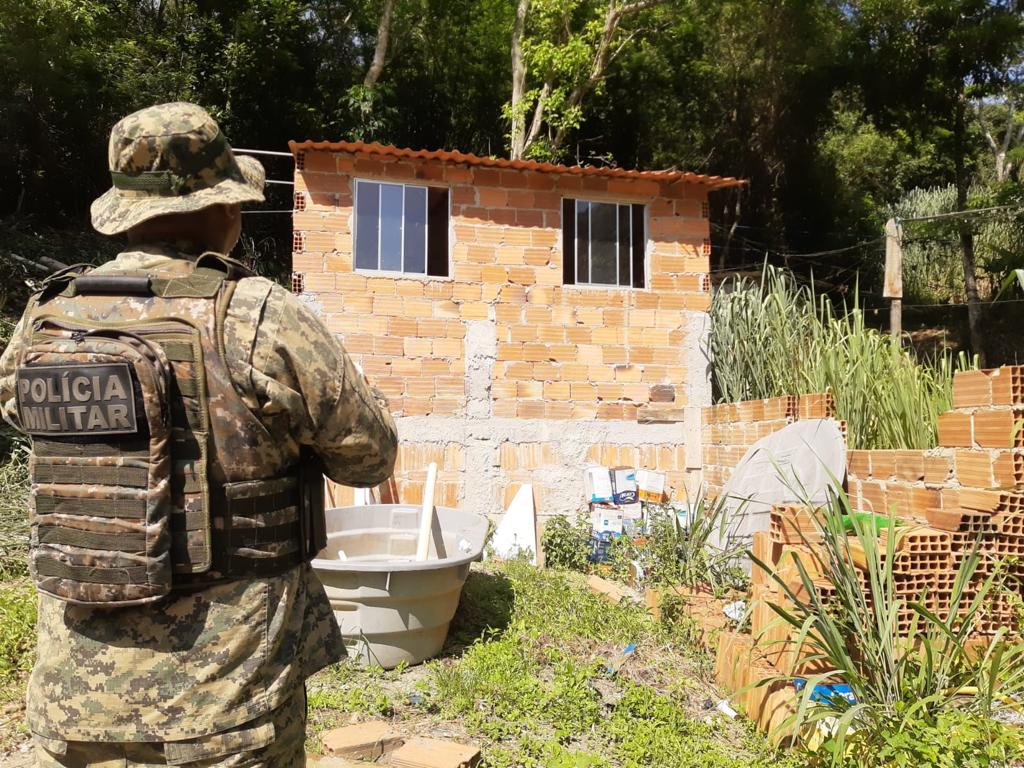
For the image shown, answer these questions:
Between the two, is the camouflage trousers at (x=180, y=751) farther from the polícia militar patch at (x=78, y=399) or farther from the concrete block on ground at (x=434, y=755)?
the concrete block on ground at (x=434, y=755)

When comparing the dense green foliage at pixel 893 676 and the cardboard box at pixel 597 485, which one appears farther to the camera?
the cardboard box at pixel 597 485

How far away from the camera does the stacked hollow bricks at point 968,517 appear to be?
3260 mm

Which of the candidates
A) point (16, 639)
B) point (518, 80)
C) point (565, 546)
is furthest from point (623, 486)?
point (518, 80)

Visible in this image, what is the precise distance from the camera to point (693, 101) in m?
15.3

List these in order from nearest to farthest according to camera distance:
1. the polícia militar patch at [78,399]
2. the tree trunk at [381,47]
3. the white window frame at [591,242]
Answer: the polícia militar patch at [78,399] < the white window frame at [591,242] < the tree trunk at [381,47]

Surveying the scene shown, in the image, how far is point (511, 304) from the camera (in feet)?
22.6

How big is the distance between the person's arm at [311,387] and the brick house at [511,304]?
15.2 ft

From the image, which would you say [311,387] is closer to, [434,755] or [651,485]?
[434,755]

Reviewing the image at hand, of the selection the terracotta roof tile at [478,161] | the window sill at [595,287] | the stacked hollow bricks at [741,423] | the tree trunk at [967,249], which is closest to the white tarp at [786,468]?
the stacked hollow bricks at [741,423]

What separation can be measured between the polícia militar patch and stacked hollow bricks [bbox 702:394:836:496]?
175 inches

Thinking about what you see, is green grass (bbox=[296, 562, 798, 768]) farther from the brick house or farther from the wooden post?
the wooden post

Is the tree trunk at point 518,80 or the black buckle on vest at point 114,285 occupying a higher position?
the tree trunk at point 518,80

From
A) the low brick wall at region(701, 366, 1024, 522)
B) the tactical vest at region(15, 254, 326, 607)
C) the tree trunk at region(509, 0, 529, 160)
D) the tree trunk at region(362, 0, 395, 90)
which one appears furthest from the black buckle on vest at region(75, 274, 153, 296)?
the tree trunk at region(362, 0, 395, 90)

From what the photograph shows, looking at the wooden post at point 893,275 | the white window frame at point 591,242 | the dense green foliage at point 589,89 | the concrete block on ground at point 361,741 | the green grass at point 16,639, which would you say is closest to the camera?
the concrete block on ground at point 361,741
